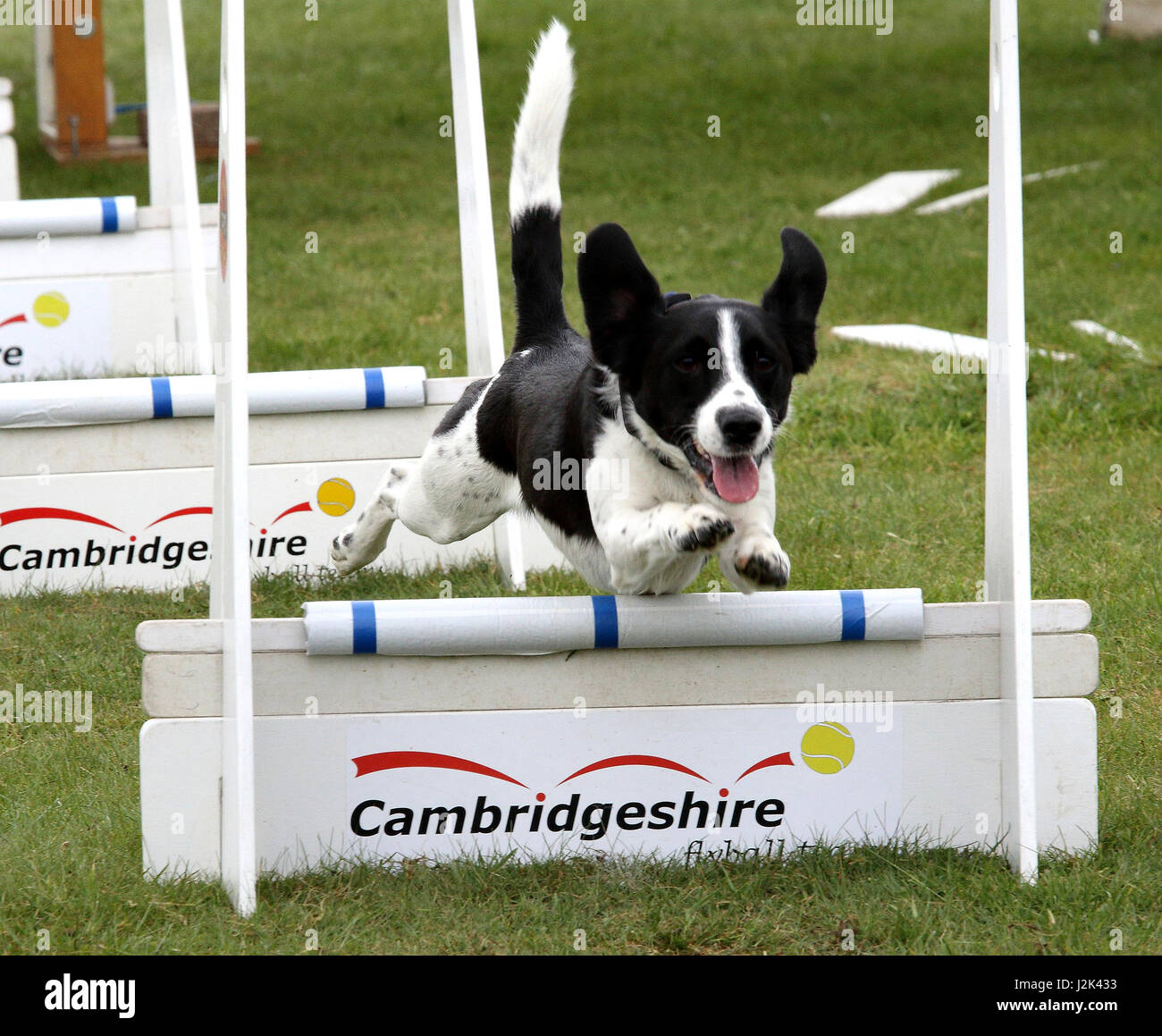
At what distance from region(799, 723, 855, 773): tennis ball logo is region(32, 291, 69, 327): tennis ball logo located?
181 inches

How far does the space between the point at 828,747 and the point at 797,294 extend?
909 mm

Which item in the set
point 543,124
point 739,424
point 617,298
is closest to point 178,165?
point 543,124

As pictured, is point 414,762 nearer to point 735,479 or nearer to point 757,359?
point 735,479

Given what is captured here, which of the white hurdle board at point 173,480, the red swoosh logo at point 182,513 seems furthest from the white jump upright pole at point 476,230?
the red swoosh logo at point 182,513

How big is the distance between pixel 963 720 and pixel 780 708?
367 millimetres

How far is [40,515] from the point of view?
4590 millimetres

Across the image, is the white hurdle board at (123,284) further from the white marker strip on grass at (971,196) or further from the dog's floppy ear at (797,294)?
the white marker strip on grass at (971,196)

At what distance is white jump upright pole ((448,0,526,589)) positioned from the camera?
15.0 ft

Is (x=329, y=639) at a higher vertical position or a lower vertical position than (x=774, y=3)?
lower

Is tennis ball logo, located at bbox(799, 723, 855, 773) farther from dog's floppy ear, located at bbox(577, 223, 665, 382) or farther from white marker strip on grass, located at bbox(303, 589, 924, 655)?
dog's floppy ear, located at bbox(577, 223, 665, 382)

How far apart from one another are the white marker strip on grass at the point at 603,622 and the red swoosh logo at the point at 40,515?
2.05 m

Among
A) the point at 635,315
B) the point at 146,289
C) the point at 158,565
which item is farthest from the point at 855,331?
the point at 635,315
